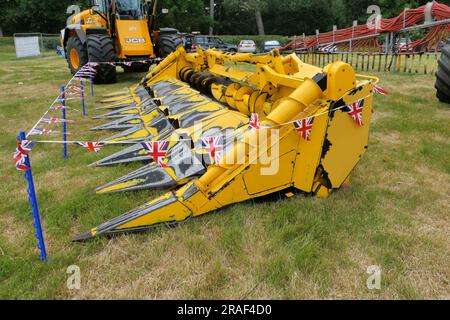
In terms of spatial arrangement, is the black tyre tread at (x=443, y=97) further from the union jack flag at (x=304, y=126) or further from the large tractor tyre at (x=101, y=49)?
the large tractor tyre at (x=101, y=49)

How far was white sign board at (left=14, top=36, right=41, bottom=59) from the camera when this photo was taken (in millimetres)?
25672

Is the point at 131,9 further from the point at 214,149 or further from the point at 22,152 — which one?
the point at 22,152

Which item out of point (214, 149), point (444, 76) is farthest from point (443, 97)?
point (214, 149)

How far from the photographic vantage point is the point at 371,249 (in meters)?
2.67

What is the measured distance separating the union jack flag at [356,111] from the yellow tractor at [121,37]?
306 inches

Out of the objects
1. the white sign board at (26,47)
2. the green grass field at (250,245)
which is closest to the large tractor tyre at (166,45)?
the green grass field at (250,245)

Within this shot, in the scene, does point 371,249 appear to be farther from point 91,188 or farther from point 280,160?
point 91,188

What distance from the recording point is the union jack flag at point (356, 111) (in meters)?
3.14

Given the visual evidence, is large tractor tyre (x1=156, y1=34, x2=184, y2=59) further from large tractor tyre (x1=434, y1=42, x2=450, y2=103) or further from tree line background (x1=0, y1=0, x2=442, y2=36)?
tree line background (x1=0, y1=0, x2=442, y2=36)

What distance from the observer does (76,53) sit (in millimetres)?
11406

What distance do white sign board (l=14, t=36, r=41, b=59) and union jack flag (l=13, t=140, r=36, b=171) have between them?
27.2m

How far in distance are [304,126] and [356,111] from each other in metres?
0.54

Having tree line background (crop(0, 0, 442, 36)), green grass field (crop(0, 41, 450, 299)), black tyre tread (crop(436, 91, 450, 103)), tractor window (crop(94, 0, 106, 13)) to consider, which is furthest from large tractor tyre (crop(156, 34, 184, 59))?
tree line background (crop(0, 0, 442, 36))
